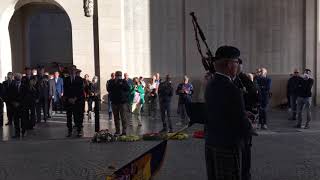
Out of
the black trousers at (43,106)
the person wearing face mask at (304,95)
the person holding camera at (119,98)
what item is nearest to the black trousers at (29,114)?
the black trousers at (43,106)

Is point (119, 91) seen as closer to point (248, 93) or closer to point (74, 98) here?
point (74, 98)

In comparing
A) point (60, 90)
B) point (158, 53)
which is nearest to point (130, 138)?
point (60, 90)

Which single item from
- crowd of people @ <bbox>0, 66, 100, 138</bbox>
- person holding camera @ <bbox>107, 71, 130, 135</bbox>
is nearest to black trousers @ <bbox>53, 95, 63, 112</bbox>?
crowd of people @ <bbox>0, 66, 100, 138</bbox>

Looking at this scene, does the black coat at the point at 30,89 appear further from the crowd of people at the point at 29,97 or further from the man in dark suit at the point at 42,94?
the man in dark suit at the point at 42,94

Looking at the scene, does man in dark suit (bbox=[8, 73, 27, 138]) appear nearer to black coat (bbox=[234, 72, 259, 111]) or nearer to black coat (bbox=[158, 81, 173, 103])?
black coat (bbox=[158, 81, 173, 103])

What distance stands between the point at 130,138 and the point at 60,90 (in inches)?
279

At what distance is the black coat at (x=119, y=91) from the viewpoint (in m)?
13.8

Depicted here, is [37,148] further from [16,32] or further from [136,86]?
[16,32]

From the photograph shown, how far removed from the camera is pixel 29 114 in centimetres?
1523

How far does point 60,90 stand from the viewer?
755 inches

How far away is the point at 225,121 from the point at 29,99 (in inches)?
405

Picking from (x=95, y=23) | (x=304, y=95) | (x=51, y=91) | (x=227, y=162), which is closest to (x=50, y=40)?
(x=95, y=23)

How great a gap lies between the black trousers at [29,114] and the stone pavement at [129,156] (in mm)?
400

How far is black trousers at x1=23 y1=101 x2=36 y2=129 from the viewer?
14.2 m
